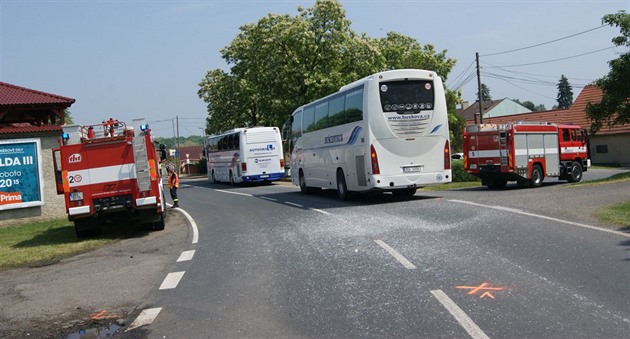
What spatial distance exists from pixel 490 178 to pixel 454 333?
20.6 meters

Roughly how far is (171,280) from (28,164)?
12.4m

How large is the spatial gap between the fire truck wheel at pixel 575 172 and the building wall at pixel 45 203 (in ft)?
69.4

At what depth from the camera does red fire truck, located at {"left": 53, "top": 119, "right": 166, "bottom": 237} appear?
555 inches

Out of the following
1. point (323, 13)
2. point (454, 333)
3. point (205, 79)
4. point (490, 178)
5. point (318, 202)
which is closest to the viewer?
point (454, 333)

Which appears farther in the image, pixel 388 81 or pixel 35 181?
pixel 35 181

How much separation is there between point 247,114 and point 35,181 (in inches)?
1281

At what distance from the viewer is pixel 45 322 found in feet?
22.6

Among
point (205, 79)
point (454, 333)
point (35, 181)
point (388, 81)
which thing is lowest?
point (454, 333)

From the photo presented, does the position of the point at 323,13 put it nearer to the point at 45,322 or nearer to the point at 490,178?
the point at 490,178

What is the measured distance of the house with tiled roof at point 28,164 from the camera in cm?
1856

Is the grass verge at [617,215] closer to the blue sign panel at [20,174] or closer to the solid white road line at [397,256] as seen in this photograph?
the solid white road line at [397,256]

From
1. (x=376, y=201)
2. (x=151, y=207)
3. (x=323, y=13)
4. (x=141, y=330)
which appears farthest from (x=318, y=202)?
(x=323, y=13)

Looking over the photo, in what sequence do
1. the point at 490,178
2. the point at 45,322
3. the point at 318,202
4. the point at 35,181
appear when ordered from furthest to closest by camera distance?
the point at 490,178
the point at 318,202
the point at 35,181
the point at 45,322

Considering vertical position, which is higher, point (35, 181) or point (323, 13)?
point (323, 13)
